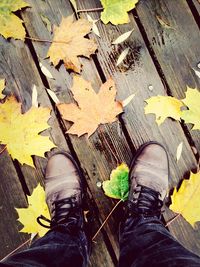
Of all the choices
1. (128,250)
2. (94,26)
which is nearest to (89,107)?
(94,26)

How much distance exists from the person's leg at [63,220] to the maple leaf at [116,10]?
66cm

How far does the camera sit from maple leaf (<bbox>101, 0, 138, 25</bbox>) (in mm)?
1626

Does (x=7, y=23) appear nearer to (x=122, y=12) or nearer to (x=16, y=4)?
(x=16, y=4)

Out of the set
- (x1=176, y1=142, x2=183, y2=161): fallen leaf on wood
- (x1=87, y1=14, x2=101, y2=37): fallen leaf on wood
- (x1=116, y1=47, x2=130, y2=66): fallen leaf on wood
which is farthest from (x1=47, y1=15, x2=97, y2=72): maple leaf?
(x1=176, y1=142, x2=183, y2=161): fallen leaf on wood

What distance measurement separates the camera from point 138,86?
1.70 meters

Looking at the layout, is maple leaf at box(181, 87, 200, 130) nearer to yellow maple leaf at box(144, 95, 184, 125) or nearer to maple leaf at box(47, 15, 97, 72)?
yellow maple leaf at box(144, 95, 184, 125)

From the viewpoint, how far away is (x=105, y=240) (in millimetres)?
1661

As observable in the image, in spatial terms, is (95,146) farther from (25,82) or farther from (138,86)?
(25,82)

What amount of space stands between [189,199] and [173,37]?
75 cm

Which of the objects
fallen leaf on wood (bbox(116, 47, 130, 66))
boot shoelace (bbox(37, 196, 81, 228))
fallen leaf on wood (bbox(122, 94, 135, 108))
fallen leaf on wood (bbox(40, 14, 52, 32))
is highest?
fallen leaf on wood (bbox(40, 14, 52, 32))

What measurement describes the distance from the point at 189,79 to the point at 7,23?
0.87 meters

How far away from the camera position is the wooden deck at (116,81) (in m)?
1.68

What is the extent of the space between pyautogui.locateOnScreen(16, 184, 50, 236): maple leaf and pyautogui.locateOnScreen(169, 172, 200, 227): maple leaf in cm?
58

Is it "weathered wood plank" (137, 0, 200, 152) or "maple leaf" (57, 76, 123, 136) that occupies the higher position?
"weathered wood plank" (137, 0, 200, 152)
